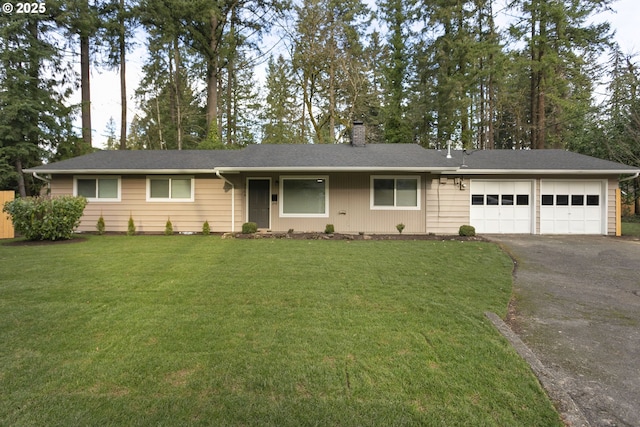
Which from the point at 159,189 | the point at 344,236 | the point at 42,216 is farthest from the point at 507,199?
the point at 42,216

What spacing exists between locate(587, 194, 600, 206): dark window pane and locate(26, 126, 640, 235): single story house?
0.11 ft

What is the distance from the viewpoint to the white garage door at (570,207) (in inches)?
419

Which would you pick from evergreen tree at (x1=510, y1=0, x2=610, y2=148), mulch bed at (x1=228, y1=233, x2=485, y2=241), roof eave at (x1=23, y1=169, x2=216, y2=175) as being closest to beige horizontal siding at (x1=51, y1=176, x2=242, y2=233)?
roof eave at (x1=23, y1=169, x2=216, y2=175)

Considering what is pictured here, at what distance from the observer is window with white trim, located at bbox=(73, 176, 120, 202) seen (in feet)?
35.3

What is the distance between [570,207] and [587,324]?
9185 mm

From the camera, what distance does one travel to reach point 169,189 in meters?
10.8

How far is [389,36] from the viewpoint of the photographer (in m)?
21.3

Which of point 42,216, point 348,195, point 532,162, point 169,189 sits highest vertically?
point 532,162

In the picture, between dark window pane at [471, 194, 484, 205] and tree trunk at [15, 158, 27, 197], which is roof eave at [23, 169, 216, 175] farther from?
dark window pane at [471, 194, 484, 205]

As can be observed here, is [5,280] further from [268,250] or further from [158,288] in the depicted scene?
[268,250]

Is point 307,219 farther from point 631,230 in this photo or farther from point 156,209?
point 631,230

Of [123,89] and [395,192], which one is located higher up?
[123,89]

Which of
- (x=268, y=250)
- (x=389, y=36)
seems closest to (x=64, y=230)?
(x=268, y=250)

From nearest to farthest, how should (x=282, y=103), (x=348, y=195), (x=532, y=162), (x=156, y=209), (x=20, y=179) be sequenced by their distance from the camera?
(x=348, y=195)
(x=156, y=209)
(x=532, y=162)
(x=20, y=179)
(x=282, y=103)
